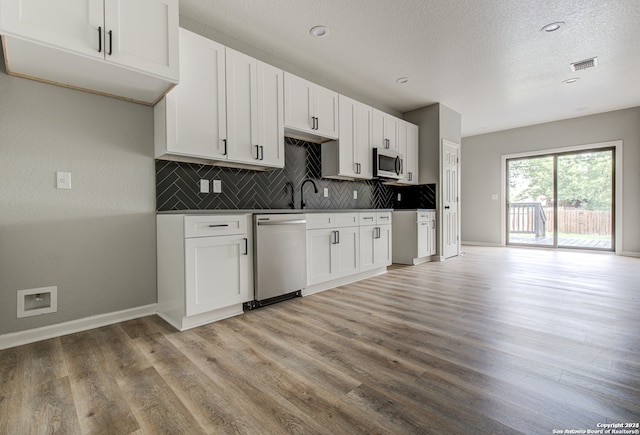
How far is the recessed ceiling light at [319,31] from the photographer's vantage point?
9.76 feet

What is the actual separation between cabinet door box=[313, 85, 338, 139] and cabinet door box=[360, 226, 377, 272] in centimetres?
124

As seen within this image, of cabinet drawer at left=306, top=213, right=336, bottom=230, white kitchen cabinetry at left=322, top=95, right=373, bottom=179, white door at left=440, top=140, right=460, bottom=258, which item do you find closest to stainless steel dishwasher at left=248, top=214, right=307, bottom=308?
cabinet drawer at left=306, top=213, right=336, bottom=230

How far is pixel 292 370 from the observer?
1.64 m

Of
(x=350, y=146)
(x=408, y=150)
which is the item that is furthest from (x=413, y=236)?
(x=350, y=146)

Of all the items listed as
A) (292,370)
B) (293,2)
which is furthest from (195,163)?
(292,370)

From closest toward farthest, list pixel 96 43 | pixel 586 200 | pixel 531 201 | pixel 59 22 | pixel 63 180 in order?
1. pixel 59 22
2. pixel 96 43
3. pixel 63 180
4. pixel 586 200
5. pixel 531 201

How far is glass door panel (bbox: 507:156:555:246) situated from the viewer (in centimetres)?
649

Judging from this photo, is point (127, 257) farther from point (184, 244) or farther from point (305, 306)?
point (305, 306)

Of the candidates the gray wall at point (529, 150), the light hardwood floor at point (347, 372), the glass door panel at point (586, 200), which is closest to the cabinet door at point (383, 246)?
the light hardwood floor at point (347, 372)

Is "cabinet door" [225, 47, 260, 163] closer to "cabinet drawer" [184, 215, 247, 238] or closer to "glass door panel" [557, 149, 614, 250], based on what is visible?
"cabinet drawer" [184, 215, 247, 238]

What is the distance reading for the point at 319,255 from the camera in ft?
10.5

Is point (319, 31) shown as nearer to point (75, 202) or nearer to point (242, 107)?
point (242, 107)

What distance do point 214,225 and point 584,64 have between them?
4733mm

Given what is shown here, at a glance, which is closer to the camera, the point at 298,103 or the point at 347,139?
the point at 298,103
